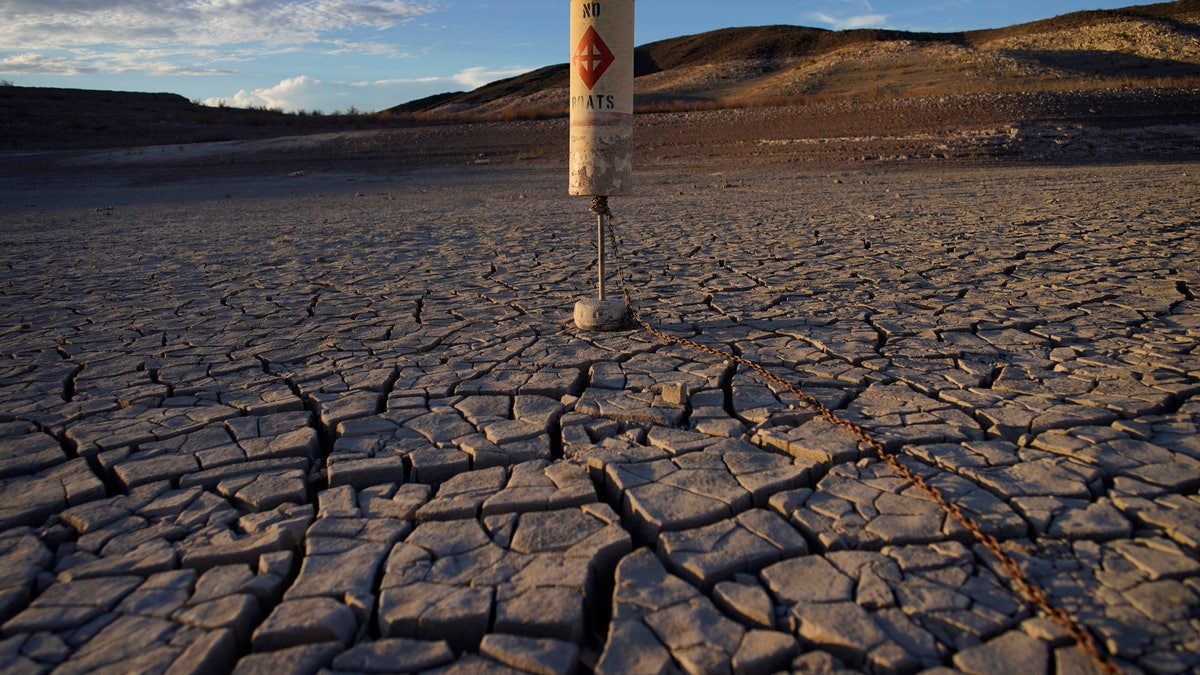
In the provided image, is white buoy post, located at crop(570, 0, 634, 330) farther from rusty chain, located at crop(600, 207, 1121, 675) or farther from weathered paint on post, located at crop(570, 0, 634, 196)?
rusty chain, located at crop(600, 207, 1121, 675)

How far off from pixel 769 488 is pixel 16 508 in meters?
2.63

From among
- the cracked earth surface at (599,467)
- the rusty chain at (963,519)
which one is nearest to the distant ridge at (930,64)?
the cracked earth surface at (599,467)

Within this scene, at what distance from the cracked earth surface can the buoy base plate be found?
160 millimetres

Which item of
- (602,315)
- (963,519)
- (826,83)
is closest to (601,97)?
(602,315)

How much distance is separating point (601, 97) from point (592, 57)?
8.0 inches

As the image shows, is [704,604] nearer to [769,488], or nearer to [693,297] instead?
[769,488]

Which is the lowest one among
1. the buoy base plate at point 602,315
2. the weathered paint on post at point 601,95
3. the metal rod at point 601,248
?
the buoy base plate at point 602,315

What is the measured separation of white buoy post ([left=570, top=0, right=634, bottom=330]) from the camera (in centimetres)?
405

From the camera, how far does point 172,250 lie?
25.7 feet

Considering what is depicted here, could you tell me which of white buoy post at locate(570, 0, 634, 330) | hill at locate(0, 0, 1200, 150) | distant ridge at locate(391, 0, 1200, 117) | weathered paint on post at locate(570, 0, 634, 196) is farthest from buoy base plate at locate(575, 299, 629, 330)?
distant ridge at locate(391, 0, 1200, 117)

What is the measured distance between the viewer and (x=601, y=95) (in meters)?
4.14

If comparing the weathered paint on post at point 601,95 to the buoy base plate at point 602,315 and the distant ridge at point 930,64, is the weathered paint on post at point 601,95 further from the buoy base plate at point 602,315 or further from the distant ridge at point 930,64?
the distant ridge at point 930,64

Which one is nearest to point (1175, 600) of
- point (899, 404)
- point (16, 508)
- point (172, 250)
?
point (899, 404)

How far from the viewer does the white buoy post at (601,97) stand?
13.3 feet
